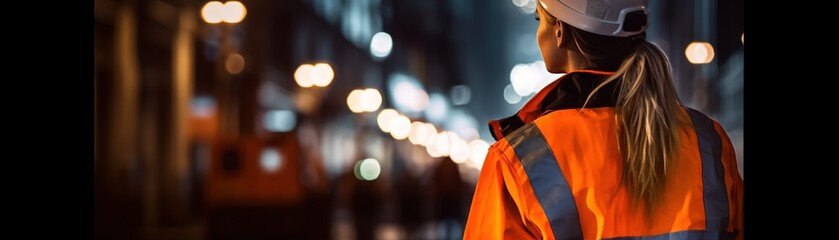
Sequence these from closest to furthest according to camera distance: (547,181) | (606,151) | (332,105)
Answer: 1. (547,181)
2. (606,151)
3. (332,105)

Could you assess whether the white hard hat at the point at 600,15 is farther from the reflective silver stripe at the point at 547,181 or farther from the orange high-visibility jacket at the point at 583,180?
the reflective silver stripe at the point at 547,181

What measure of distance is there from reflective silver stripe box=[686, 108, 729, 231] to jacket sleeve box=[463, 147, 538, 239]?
1.57 ft

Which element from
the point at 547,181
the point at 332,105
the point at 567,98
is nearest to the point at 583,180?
the point at 547,181

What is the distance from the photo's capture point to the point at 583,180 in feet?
7.16

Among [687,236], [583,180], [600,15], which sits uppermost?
[600,15]

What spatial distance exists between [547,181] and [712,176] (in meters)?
0.47

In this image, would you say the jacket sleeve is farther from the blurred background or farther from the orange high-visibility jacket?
the blurred background

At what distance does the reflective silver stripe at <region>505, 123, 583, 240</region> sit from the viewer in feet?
6.84

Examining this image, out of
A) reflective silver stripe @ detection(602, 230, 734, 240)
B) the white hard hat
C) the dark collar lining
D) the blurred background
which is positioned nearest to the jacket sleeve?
the dark collar lining

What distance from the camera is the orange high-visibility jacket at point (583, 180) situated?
212 cm

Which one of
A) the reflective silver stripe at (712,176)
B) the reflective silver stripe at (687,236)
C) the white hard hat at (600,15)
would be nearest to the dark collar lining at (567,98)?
the white hard hat at (600,15)

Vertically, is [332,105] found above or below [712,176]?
above

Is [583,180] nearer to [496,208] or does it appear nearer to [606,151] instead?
[606,151]
